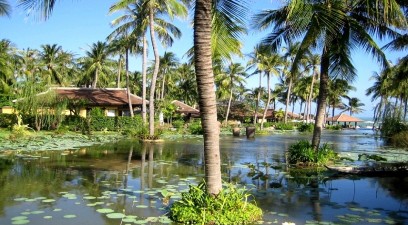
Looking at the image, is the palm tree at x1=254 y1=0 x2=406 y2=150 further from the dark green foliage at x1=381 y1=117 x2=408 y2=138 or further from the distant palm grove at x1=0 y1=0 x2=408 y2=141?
the dark green foliage at x1=381 y1=117 x2=408 y2=138

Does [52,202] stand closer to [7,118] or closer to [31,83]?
[31,83]

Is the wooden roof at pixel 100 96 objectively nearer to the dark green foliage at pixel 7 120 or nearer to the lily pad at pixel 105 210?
the dark green foliage at pixel 7 120

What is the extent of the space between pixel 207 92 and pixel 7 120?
90.8ft

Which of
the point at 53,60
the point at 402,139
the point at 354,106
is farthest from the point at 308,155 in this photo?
the point at 354,106

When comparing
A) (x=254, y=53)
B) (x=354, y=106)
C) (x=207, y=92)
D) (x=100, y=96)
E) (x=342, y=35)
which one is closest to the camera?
(x=207, y=92)

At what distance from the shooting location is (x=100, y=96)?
3672cm

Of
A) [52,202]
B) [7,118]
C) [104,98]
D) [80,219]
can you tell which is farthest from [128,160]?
[104,98]

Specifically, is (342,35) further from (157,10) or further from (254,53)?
(254,53)

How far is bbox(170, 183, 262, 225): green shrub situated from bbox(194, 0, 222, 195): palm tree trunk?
202mm

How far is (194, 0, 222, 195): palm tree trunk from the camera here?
6656mm

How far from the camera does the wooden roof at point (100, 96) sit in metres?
35.2

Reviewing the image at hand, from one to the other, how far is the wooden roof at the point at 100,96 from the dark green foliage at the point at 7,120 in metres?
5.42

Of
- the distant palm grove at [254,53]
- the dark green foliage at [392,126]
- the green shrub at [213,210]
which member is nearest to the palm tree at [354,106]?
the distant palm grove at [254,53]

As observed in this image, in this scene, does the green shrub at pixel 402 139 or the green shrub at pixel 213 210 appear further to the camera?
the green shrub at pixel 402 139
